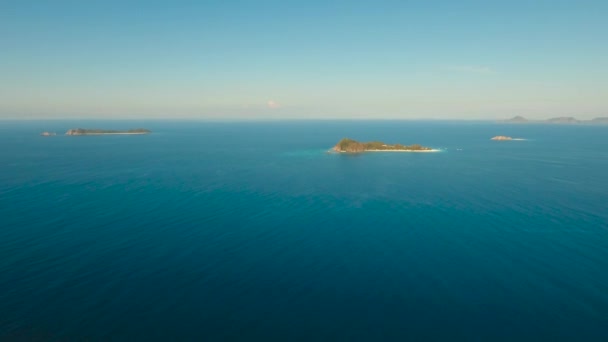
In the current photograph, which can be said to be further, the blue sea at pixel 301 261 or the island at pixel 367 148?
the island at pixel 367 148

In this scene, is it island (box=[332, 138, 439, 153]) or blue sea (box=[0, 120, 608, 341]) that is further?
island (box=[332, 138, 439, 153])

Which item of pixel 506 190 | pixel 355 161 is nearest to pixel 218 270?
pixel 506 190

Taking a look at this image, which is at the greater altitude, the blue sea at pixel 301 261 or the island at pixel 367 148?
the island at pixel 367 148

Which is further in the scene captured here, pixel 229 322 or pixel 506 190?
pixel 506 190

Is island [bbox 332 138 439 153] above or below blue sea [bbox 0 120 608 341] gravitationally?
above

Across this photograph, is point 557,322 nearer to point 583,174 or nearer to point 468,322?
point 468,322

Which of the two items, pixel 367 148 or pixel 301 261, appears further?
pixel 367 148

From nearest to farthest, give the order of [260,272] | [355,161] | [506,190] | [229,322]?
[229,322]
[260,272]
[506,190]
[355,161]

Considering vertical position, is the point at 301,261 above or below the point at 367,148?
below
